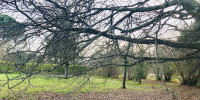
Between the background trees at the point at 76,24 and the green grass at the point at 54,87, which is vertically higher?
the background trees at the point at 76,24

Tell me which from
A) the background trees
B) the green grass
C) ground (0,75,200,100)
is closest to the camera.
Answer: the background trees

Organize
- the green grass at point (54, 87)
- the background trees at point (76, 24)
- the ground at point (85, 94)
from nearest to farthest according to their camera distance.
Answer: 1. the background trees at point (76, 24)
2. the green grass at point (54, 87)
3. the ground at point (85, 94)

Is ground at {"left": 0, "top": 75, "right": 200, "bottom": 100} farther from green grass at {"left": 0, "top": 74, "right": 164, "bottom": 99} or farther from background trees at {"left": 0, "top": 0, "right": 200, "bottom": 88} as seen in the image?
background trees at {"left": 0, "top": 0, "right": 200, "bottom": 88}

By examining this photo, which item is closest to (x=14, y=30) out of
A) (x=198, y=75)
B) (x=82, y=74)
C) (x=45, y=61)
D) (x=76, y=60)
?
(x=45, y=61)

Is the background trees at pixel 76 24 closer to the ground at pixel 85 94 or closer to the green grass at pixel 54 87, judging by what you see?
the green grass at pixel 54 87

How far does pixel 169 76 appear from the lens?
2067cm

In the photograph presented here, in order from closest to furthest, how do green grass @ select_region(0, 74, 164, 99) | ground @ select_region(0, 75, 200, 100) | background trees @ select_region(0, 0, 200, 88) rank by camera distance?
background trees @ select_region(0, 0, 200, 88)
green grass @ select_region(0, 74, 164, 99)
ground @ select_region(0, 75, 200, 100)

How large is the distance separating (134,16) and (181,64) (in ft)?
41.7

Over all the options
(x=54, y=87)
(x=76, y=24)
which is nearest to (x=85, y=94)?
(x=54, y=87)

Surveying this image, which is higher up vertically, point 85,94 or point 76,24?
point 76,24

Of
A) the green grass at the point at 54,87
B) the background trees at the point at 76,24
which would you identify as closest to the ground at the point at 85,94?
the green grass at the point at 54,87

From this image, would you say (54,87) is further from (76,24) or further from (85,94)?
(76,24)

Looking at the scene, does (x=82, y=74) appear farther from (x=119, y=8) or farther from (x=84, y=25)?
(x=119, y=8)

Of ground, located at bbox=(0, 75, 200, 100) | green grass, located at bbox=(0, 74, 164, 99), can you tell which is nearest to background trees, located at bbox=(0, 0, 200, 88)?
green grass, located at bbox=(0, 74, 164, 99)
